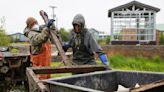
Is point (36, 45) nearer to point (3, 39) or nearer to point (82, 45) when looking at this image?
point (82, 45)

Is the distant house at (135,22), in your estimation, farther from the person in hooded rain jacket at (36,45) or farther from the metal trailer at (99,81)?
the metal trailer at (99,81)

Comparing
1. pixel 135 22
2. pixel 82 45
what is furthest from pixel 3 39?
pixel 82 45

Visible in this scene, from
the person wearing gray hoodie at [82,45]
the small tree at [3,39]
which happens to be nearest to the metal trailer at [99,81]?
the person wearing gray hoodie at [82,45]

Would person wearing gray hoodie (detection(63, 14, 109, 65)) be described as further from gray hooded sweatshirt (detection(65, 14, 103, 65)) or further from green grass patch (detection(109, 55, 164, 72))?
green grass patch (detection(109, 55, 164, 72))

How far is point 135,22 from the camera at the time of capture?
28.7 metres

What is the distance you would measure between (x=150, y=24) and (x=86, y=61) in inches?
835

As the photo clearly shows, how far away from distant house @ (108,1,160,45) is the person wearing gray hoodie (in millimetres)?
20930

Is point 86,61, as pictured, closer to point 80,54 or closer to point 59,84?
point 80,54

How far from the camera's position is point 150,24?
93.8ft

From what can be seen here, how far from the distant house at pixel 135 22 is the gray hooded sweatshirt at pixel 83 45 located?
20.9 meters

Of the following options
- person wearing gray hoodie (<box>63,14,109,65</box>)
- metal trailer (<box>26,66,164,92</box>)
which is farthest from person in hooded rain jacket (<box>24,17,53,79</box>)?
metal trailer (<box>26,66,164,92</box>)

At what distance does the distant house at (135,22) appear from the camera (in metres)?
28.6

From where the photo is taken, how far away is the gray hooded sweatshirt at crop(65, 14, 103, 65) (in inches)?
293

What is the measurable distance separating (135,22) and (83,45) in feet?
70.1
